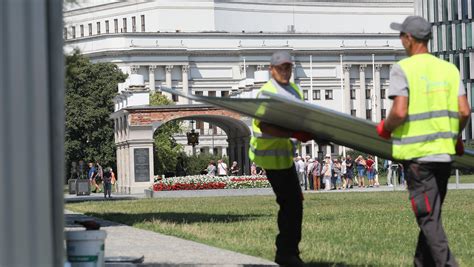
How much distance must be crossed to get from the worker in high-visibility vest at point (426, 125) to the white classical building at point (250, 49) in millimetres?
132124

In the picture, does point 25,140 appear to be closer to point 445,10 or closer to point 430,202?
point 430,202

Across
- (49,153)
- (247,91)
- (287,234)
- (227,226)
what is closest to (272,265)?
(287,234)

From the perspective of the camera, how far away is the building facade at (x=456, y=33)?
116875 millimetres

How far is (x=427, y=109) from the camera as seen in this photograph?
9.77m

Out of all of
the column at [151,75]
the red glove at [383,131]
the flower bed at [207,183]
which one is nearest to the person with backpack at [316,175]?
the flower bed at [207,183]

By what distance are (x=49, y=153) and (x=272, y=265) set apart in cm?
464

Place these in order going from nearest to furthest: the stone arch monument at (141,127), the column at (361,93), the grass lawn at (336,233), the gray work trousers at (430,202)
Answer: the gray work trousers at (430,202)
the grass lawn at (336,233)
the stone arch monument at (141,127)
the column at (361,93)

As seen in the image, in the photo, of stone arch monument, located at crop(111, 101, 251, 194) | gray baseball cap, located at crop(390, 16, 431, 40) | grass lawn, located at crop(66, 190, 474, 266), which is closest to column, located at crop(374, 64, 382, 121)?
stone arch monument, located at crop(111, 101, 251, 194)

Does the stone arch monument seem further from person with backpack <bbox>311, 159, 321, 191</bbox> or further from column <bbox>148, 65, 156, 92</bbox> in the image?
column <bbox>148, 65, 156, 92</bbox>

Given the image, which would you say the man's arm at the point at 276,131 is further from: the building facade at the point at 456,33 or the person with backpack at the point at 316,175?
the building facade at the point at 456,33

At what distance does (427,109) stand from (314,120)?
146cm

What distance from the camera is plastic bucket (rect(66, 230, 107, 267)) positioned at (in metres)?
9.50

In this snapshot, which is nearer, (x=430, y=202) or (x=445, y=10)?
(x=430, y=202)

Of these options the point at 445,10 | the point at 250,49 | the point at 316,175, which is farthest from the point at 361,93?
the point at 316,175
